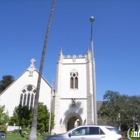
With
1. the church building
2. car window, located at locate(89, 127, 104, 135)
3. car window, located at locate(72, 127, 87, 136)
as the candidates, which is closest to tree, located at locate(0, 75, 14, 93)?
the church building

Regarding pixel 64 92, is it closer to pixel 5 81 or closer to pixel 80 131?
pixel 5 81

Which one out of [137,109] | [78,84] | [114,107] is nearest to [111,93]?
[114,107]

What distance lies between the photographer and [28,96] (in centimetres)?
3884

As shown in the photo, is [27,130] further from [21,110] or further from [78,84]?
[78,84]

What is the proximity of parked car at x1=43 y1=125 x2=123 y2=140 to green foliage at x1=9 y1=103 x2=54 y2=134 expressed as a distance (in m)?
22.5

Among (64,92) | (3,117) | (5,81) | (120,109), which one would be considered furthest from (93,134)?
(5,81)

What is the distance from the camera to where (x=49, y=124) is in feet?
108

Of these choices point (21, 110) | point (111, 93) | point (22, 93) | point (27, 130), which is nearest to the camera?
point (27, 130)

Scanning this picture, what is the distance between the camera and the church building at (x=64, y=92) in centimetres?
3706

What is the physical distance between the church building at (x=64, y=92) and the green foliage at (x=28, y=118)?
2112 mm

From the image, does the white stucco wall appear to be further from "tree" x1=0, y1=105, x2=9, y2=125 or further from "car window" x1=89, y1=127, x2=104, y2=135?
"car window" x1=89, y1=127, x2=104, y2=135

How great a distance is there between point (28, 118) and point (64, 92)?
8579 millimetres

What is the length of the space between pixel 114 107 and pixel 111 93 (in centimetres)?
511

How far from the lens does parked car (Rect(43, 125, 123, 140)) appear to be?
10570 mm
